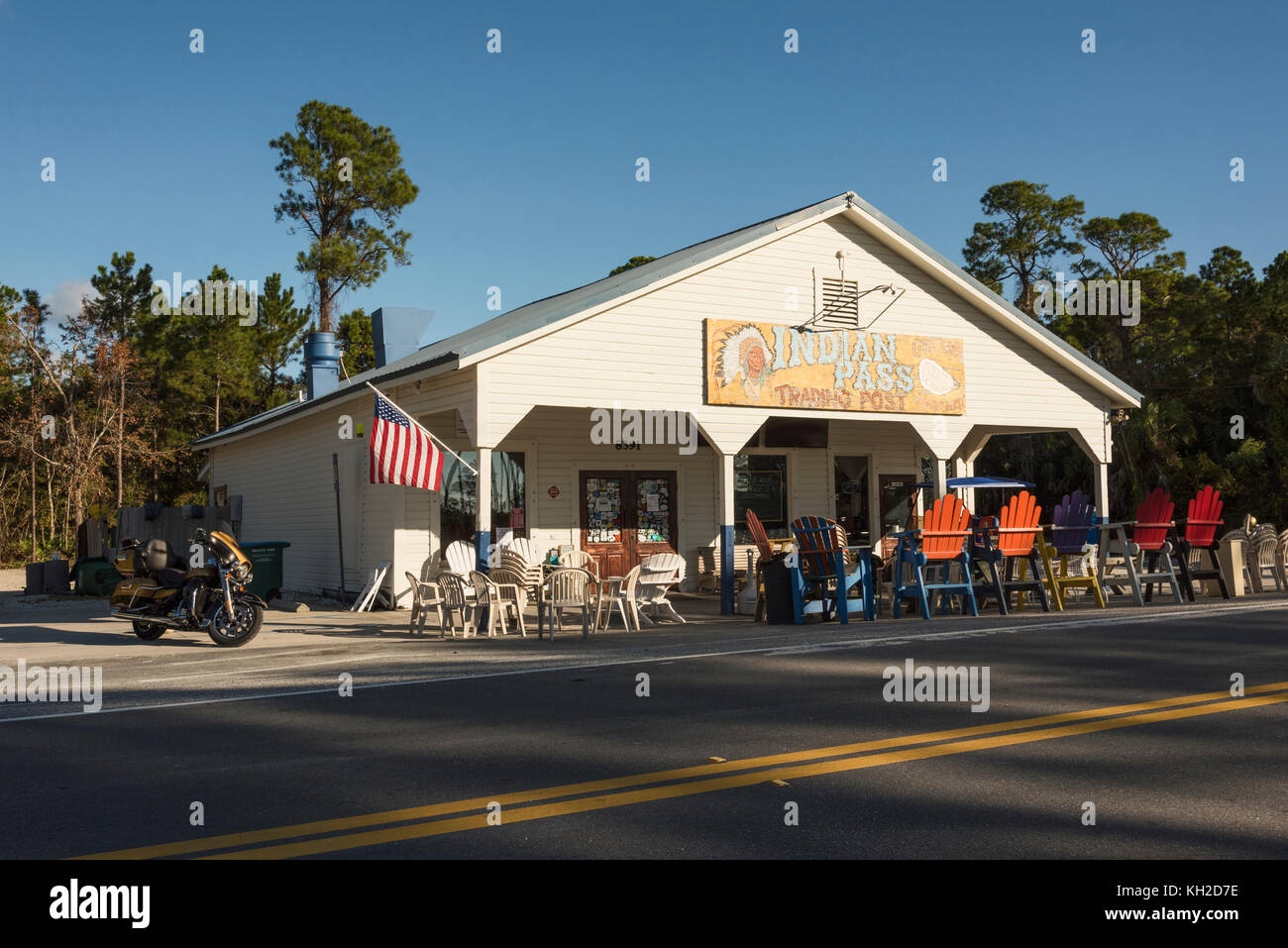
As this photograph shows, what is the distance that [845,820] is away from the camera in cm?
475

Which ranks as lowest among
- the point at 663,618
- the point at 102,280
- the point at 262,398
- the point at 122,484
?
the point at 663,618

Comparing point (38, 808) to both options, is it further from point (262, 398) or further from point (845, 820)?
point (262, 398)

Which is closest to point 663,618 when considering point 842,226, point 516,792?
point 842,226

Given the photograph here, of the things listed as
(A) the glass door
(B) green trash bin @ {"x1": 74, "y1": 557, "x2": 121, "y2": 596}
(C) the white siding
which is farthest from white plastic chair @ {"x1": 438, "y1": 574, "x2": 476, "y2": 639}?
(B) green trash bin @ {"x1": 74, "y1": 557, "x2": 121, "y2": 596}

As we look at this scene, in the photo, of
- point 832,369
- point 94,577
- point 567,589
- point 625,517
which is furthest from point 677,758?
point 94,577

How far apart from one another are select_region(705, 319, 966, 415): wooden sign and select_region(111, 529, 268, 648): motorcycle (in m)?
6.76

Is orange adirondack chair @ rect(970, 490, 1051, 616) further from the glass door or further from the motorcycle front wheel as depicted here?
the motorcycle front wheel

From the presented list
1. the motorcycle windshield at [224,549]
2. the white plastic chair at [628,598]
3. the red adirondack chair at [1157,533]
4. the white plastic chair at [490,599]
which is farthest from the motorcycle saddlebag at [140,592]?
the red adirondack chair at [1157,533]

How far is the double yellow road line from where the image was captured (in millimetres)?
4559

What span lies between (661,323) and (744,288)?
160 cm

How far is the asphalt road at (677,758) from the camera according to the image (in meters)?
4.57

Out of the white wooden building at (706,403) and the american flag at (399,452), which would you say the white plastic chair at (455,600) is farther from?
the american flag at (399,452)

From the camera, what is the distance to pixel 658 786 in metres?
5.43

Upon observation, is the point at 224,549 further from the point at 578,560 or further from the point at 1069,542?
the point at 1069,542
